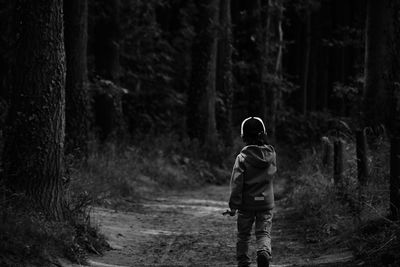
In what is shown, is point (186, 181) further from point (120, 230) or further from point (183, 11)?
point (183, 11)

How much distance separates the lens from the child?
25.0ft

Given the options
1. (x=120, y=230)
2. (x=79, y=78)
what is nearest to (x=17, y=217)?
(x=120, y=230)

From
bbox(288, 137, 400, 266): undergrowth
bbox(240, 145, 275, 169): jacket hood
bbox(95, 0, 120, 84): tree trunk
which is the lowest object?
bbox(288, 137, 400, 266): undergrowth

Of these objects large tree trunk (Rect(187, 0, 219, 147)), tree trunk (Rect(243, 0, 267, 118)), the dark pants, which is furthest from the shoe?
tree trunk (Rect(243, 0, 267, 118))

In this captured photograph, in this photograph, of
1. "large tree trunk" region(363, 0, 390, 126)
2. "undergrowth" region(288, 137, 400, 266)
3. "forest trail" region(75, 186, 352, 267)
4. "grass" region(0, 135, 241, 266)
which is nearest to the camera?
"grass" region(0, 135, 241, 266)

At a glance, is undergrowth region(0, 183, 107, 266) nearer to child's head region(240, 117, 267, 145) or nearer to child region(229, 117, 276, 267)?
child region(229, 117, 276, 267)

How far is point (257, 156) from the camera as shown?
7.67 metres

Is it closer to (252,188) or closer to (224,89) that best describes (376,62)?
(252,188)

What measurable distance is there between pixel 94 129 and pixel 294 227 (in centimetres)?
944

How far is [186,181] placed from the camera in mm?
20969

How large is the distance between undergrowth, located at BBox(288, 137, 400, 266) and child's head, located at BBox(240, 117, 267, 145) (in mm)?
1569

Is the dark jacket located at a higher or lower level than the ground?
higher

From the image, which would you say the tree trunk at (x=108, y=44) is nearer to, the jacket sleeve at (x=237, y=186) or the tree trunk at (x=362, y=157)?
the tree trunk at (x=362, y=157)

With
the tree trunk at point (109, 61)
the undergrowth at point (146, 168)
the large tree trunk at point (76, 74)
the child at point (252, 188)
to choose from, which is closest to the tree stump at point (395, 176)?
the child at point (252, 188)
